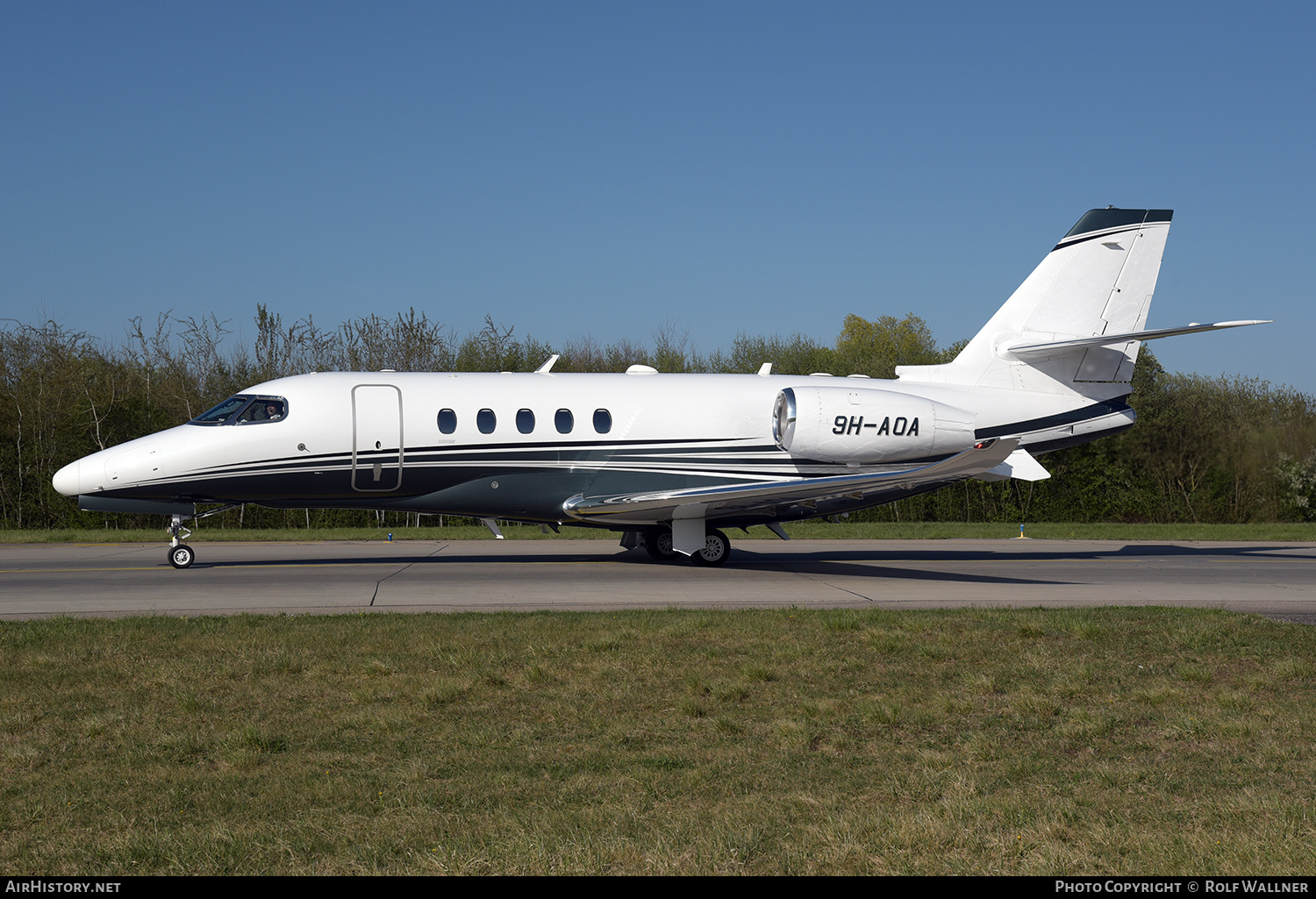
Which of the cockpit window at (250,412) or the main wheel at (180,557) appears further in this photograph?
the main wheel at (180,557)

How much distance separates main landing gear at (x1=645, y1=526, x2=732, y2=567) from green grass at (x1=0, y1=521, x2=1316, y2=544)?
256 inches

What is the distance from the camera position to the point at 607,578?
1636 centimetres

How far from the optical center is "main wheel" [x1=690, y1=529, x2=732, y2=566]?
18.8 metres

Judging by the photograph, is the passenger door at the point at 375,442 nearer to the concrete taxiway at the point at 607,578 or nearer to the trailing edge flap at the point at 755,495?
the concrete taxiway at the point at 607,578

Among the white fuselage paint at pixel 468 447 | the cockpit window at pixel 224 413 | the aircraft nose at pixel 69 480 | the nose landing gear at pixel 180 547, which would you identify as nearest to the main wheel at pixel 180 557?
the nose landing gear at pixel 180 547

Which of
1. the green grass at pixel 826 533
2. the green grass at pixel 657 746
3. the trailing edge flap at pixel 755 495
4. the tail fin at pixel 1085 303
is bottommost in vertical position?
the green grass at pixel 826 533

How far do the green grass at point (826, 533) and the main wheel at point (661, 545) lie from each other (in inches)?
254

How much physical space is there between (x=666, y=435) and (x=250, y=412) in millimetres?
7265

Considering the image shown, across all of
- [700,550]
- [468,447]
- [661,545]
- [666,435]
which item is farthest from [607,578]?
[661,545]

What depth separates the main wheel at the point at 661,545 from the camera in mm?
19969

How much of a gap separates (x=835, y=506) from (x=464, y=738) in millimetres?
13005

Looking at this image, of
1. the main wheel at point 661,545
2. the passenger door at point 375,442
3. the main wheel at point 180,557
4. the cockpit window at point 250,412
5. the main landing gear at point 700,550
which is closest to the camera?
the cockpit window at point 250,412

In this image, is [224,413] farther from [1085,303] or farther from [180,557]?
[1085,303]
